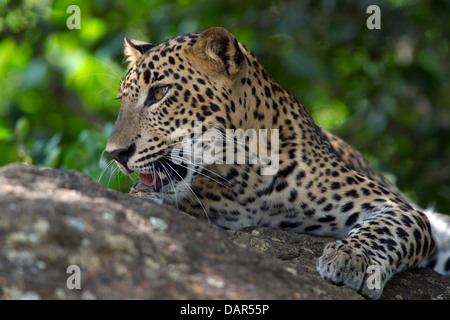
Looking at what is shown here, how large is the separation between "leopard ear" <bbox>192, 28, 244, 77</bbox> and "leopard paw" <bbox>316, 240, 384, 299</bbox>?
1.95 metres

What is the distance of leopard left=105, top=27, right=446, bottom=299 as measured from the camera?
5.44 m

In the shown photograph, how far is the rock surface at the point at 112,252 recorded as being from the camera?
338cm

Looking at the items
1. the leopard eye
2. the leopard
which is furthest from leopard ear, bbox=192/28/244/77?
the leopard eye

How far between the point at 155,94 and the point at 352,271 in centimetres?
240

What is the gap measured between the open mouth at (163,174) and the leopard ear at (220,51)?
98 cm

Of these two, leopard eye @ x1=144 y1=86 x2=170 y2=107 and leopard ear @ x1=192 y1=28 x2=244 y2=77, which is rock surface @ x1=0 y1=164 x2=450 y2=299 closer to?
leopard eye @ x1=144 y1=86 x2=170 y2=107

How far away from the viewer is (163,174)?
5.54m

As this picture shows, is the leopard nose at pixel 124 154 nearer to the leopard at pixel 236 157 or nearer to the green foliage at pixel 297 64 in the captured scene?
the leopard at pixel 236 157

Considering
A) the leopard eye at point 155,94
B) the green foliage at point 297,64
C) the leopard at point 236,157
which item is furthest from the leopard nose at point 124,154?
the green foliage at point 297,64

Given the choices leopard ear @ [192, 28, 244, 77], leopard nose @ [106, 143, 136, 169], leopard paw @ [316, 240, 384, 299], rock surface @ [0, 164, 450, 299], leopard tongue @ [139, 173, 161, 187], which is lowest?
leopard paw @ [316, 240, 384, 299]

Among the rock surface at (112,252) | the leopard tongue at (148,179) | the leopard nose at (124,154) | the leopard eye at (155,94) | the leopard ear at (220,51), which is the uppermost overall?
the leopard ear at (220,51)

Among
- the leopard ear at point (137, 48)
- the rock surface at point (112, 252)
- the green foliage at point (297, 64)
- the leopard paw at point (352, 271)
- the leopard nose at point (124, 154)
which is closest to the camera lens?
the rock surface at point (112, 252)

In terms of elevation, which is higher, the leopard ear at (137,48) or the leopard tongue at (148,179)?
the leopard ear at (137,48)

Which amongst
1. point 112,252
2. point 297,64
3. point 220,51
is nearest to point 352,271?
point 112,252
